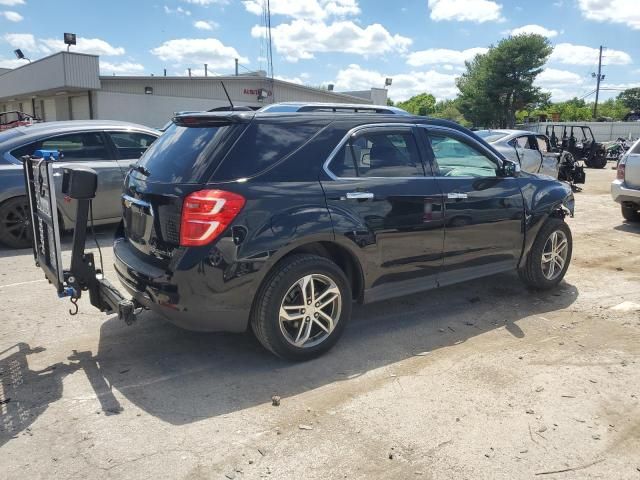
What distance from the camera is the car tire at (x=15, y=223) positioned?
23.0 ft

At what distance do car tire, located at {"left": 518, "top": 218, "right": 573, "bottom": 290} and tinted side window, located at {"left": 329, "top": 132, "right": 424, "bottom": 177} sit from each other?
1.77 meters

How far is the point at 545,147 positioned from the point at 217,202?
40.1 feet

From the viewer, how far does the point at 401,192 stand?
4.16m

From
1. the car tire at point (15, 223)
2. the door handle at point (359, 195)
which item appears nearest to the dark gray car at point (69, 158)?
the car tire at point (15, 223)

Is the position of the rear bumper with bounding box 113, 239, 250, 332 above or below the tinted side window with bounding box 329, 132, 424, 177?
below

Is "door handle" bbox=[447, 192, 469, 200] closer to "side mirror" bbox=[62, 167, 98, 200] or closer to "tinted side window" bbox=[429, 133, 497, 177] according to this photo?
"tinted side window" bbox=[429, 133, 497, 177]

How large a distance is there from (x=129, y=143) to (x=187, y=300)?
5079mm

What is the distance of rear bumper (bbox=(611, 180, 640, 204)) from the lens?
29.1ft

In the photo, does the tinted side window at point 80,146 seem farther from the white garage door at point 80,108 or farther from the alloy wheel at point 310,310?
the white garage door at point 80,108

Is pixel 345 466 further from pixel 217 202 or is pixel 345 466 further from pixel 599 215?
pixel 599 215

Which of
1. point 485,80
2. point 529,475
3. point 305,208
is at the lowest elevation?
point 529,475

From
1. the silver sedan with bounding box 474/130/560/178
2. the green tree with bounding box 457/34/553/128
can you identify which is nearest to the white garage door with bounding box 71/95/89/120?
the silver sedan with bounding box 474/130/560/178

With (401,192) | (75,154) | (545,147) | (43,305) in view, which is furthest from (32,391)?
(545,147)

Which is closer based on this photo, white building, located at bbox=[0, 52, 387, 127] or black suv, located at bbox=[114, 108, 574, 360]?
black suv, located at bbox=[114, 108, 574, 360]
